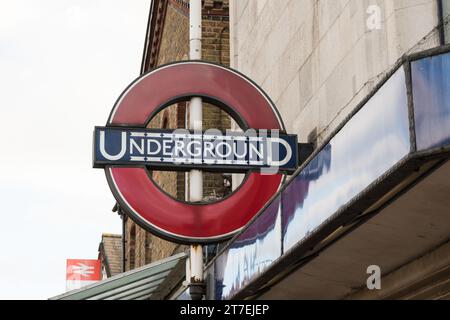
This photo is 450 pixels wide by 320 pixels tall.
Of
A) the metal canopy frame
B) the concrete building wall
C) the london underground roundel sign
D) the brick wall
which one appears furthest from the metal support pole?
the brick wall

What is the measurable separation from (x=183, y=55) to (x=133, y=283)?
6.90 meters

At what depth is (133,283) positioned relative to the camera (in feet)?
46.2

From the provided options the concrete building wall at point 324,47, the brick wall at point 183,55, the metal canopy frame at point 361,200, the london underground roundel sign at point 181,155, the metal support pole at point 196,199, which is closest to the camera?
the metal canopy frame at point 361,200

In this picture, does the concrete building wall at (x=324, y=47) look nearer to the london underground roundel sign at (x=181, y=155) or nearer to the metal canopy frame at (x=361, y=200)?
the london underground roundel sign at (x=181, y=155)

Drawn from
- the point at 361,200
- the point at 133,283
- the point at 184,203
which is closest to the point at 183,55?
the point at 133,283

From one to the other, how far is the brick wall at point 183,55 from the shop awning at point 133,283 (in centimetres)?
229

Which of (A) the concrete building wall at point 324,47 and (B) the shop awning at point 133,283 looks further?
(B) the shop awning at point 133,283

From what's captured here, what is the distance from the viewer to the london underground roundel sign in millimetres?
11484

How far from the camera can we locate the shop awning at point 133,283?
12797mm

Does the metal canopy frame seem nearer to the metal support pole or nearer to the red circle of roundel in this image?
the red circle of roundel

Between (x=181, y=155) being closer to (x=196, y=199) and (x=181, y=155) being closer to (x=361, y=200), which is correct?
(x=196, y=199)

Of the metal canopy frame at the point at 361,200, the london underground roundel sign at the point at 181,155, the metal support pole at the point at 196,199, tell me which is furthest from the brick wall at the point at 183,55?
the metal canopy frame at the point at 361,200

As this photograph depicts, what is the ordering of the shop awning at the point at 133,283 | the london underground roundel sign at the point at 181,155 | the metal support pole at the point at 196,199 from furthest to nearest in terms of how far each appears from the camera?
Result: the shop awning at the point at 133,283 → the metal support pole at the point at 196,199 → the london underground roundel sign at the point at 181,155
